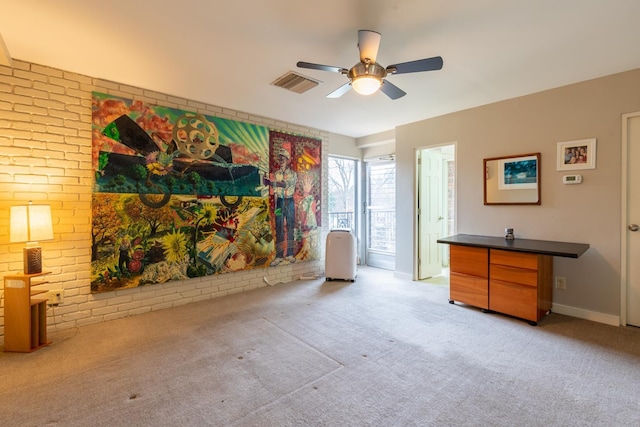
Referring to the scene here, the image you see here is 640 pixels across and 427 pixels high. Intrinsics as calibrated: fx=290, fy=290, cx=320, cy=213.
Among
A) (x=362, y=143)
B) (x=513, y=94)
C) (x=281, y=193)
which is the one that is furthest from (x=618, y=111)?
(x=281, y=193)

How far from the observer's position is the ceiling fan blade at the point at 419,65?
2.03 m

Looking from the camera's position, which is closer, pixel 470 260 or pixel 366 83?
pixel 366 83

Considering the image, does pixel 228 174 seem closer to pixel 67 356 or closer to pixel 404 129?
pixel 67 356

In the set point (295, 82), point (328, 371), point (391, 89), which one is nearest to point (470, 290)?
point (328, 371)

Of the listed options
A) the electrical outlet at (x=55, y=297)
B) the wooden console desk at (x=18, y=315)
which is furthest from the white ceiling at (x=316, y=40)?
the electrical outlet at (x=55, y=297)

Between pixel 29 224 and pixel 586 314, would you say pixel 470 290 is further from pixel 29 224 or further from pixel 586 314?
pixel 29 224

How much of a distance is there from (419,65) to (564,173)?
2346mm

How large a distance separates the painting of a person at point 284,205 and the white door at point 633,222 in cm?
385

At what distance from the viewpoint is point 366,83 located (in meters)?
2.24

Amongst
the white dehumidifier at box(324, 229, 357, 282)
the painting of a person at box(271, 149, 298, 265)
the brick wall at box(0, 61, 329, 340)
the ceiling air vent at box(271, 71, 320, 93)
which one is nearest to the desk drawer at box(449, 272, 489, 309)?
the white dehumidifier at box(324, 229, 357, 282)

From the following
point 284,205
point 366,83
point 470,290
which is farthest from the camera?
point 284,205

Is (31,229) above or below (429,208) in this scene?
below

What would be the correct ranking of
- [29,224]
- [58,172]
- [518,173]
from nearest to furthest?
[29,224] → [58,172] → [518,173]

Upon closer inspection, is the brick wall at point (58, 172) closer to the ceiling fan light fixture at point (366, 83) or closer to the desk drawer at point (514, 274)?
the ceiling fan light fixture at point (366, 83)
